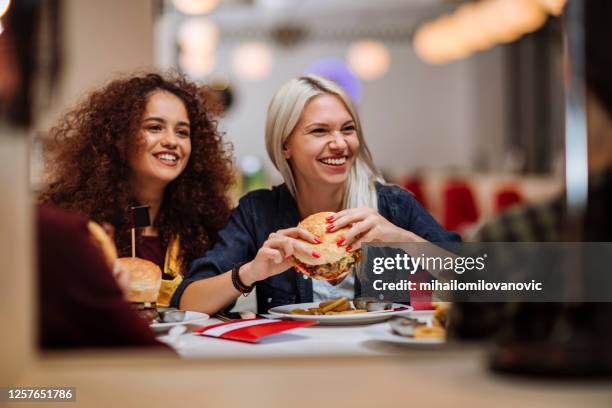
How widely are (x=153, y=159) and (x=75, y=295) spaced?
0.51 meters

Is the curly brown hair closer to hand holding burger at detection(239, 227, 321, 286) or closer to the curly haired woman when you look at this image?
the curly haired woman

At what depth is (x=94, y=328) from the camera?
0.85 m

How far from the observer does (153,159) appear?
133 cm

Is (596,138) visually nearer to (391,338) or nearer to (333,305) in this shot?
(391,338)

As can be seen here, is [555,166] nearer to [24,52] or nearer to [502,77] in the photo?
[24,52]

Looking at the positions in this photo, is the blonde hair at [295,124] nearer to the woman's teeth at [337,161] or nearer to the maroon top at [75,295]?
the woman's teeth at [337,161]

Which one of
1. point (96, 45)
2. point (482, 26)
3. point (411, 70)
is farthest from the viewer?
point (411, 70)

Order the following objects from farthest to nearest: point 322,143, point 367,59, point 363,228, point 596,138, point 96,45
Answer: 1. point 367,59
2. point 322,143
3. point 363,228
4. point 96,45
5. point 596,138

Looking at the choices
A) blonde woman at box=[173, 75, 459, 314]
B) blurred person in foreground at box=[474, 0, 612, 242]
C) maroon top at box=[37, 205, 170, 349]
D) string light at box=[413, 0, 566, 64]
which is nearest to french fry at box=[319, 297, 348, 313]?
blonde woman at box=[173, 75, 459, 314]

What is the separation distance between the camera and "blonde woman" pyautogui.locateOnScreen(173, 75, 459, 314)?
4.30ft

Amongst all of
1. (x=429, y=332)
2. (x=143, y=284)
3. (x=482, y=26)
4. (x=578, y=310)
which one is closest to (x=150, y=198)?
(x=143, y=284)

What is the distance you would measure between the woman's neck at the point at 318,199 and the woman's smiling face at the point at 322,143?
18 mm

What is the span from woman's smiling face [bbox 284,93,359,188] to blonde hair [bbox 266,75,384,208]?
0.03 feet

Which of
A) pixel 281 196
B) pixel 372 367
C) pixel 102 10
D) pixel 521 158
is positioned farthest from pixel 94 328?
pixel 521 158
